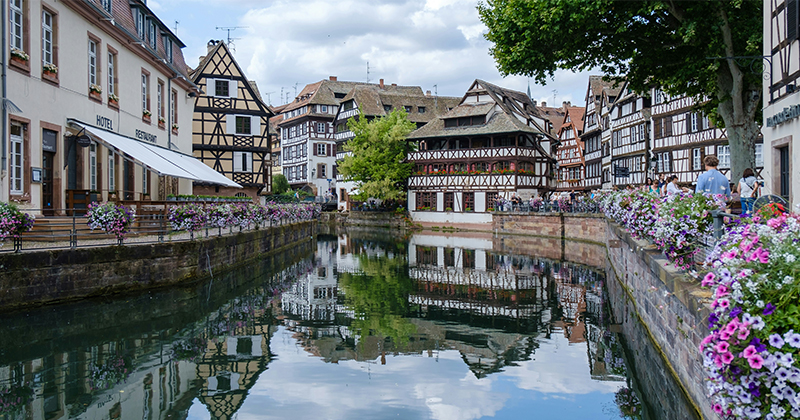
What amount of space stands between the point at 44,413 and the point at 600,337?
9.19m

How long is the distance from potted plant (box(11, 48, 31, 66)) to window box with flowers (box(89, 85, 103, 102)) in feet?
11.9

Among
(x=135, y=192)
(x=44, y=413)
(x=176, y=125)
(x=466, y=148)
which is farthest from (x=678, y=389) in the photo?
(x=466, y=148)

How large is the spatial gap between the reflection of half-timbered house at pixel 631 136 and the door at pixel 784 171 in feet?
84.7

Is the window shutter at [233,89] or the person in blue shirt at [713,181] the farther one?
the window shutter at [233,89]

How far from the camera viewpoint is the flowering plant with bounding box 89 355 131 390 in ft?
28.0

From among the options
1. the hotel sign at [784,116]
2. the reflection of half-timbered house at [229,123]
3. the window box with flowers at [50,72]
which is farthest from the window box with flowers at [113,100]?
the reflection of half-timbered house at [229,123]

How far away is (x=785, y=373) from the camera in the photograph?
3854mm

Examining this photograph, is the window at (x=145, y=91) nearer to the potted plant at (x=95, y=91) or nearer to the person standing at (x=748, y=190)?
the potted plant at (x=95, y=91)

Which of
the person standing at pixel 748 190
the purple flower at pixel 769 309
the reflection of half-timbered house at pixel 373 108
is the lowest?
the purple flower at pixel 769 309

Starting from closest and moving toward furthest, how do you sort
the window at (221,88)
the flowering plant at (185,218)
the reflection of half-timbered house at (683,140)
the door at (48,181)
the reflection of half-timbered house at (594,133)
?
1. the door at (48,181)
2. the flowering plant at (185,218)
3. the reflection of half-timbered house at (683,140)
4. the window at (221,88)
5. the reflection of half-timbered house at (594,133)

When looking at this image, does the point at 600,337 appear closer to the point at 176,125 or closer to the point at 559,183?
the point at 176,125

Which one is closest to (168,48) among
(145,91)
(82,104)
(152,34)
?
(152,34)

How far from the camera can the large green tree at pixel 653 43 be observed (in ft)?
51.1

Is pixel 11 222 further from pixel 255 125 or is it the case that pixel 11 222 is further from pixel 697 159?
pixel 697 159
